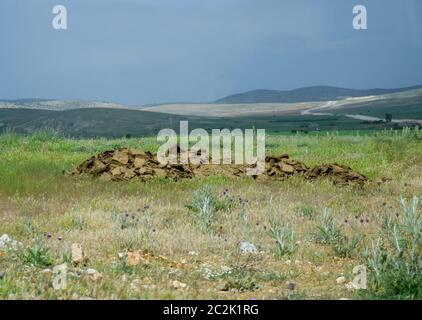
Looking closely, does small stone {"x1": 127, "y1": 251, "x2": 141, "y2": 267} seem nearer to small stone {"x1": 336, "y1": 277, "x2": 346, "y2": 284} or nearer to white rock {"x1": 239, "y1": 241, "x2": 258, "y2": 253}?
white rock {"x1": 239, "y1": 241, "x2": 258, "y2": 253}

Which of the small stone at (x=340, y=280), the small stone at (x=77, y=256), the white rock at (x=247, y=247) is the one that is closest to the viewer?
the small stone at (x=340, y=280)

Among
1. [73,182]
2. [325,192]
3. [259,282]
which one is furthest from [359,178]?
[259,282]

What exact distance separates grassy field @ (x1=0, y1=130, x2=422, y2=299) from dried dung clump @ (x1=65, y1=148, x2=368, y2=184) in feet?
2.13

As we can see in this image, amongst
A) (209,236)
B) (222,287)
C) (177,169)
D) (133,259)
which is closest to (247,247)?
(209,236)

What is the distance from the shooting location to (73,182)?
15.5m

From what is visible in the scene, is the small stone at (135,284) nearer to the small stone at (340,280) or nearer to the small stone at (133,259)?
the small stone at (133,259)

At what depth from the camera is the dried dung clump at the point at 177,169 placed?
1598cm

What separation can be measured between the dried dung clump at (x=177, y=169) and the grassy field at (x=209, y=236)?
65 cm

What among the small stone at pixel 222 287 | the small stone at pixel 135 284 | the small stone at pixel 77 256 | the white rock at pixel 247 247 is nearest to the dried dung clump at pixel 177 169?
the white rock at pixel 247 247

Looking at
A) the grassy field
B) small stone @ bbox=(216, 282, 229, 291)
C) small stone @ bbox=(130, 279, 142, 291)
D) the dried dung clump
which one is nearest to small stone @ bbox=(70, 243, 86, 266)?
the grassy field

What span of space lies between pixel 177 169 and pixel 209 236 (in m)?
7.85

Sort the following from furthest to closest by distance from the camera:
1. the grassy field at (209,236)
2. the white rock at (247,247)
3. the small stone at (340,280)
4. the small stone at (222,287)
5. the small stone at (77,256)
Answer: the white rock at (247,247) → the small stone at (77,256) → the small stone at (340,280) → the small stone at (222,287) → the grassy field at (209,236)

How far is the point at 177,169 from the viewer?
16.7 m
